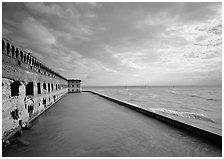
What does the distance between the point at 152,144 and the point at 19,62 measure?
270 inches

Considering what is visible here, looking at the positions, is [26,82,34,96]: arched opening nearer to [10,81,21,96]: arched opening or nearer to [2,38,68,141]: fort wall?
[2,38,68,141]: fort wall

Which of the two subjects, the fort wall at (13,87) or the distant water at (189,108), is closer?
the fort wall at (13,87)

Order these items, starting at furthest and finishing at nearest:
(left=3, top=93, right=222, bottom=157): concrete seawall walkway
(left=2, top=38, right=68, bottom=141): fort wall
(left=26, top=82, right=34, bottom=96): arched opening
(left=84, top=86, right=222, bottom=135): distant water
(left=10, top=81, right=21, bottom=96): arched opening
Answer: (left=84, top=86, right=222, bottom=135): distant water, (left=26, top=82, right=34, bottom=96): arched opening, (left=10, top=81, right=21, bottom=96): arched opening, (left=2, top=38, right=68, bottom=141): fort wall, (left=3, top=93, right=222, bottom=157): concrete seawall walkway

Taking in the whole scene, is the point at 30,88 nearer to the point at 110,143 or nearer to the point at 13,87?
the point at 13,87

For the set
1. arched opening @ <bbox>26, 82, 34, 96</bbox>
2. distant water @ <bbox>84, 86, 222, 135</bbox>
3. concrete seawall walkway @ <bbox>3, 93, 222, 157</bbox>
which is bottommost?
distant water @ <bbox>84, 86, 222, 135</bbox>

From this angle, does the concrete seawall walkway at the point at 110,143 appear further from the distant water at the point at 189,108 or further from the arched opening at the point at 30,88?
the arched opening at the point at 30,88

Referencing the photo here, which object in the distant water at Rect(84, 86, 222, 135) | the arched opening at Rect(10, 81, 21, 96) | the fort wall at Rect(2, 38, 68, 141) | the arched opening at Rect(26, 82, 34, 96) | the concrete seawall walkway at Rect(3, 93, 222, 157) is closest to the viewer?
the concrete seawall walkway at Rect(3, 93, 222, 157)

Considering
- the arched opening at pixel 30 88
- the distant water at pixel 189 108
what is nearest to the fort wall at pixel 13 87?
the arched opening at pixel 30 88

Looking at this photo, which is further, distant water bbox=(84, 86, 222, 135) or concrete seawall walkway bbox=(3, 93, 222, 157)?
distant water bbox=(84, 86, 222, 135)

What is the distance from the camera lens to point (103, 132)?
19.4ft

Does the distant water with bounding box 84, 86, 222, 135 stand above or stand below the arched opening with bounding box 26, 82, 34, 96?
below

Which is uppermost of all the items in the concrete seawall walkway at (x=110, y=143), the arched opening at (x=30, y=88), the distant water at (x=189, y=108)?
the arched opening at (x=30, y=88)

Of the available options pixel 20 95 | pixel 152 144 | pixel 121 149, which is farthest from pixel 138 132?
Answer: pixel 20 95

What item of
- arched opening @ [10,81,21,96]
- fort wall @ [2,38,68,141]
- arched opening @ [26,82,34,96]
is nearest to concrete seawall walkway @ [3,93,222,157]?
fort wall @ [2,38,68,141]
